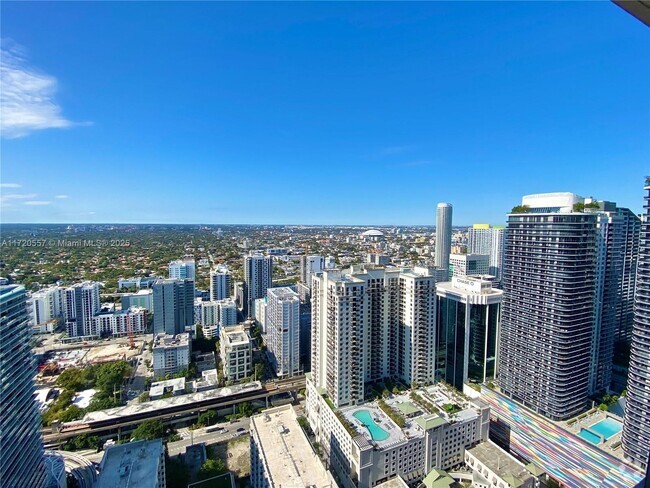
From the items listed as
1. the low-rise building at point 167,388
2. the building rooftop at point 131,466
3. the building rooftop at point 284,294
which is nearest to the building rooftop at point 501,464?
the building rooftop at point 131,466

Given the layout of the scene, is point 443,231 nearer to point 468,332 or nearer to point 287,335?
point 468,332

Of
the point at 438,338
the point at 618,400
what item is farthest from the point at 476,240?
the point at 618,400

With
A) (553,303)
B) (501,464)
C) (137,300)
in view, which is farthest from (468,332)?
(137,300)

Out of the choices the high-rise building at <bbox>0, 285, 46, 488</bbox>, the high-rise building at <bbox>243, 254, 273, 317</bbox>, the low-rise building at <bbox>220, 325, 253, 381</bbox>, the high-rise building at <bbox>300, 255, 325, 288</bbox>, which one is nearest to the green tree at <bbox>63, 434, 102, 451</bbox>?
the high-rise building at <bbox>0, 285, 46, 488</bbox>

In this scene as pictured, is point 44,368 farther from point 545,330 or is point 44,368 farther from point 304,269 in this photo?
point 545,330

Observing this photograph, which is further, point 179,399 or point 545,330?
point 179,399

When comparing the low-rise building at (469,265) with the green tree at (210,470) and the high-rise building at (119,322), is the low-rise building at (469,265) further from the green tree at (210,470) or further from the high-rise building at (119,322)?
the high-rise building at (119,322)

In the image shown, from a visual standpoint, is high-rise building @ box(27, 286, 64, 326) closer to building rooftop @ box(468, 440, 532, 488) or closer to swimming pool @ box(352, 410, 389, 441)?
swimming pool @ box(352, 410, 389, 441)
